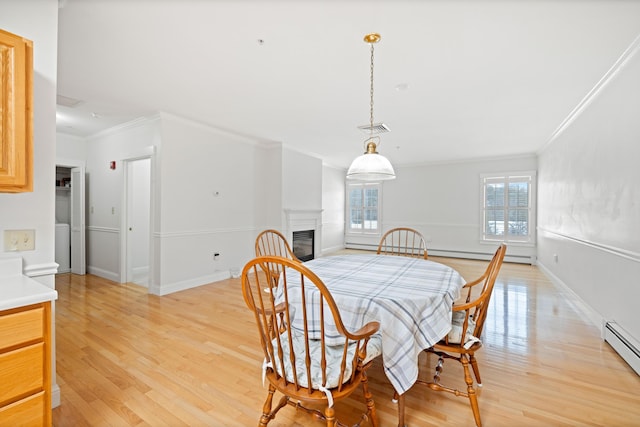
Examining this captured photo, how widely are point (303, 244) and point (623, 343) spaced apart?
16.1 feet

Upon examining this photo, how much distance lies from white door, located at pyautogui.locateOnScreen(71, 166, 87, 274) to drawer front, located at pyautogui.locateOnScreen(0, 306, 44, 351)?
4781 millimetres

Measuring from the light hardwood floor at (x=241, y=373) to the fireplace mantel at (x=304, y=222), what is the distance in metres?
2.38

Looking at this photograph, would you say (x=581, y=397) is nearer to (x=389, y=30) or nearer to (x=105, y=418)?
(x=389, y=30)

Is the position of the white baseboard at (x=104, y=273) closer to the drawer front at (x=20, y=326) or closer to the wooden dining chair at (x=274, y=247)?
the wooden dining chair at (x=274, y=247)

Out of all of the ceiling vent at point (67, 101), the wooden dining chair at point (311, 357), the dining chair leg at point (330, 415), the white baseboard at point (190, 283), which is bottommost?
the white baseboard at point (190, 283)

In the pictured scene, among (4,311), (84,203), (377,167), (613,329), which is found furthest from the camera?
(84,203)

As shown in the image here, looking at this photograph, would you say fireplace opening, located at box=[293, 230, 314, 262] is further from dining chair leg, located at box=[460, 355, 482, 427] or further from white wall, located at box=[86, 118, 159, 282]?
dining chair leg, located at box=[460, 355, 482, 427]

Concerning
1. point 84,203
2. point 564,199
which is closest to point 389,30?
point 564,199

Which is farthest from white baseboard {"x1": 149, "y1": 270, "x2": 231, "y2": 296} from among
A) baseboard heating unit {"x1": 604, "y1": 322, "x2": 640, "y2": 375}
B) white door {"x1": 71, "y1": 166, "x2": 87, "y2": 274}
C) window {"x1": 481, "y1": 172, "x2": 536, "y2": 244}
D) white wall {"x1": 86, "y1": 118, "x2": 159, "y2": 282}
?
window {"x1": 481, "y1": 172, "x2": 536, "y2": 244}

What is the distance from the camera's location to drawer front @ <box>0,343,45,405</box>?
1.13 m

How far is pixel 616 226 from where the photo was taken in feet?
8.50

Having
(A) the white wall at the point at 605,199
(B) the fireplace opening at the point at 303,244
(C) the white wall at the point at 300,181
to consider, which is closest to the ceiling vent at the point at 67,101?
(C) the white wall at the point at 300,181

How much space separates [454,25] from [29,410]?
311 centimetres

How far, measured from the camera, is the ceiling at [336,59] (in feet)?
6.19
